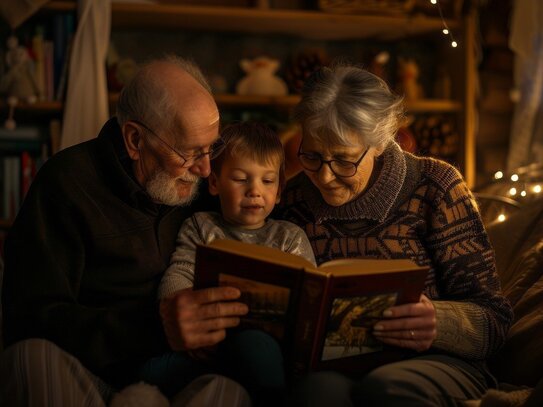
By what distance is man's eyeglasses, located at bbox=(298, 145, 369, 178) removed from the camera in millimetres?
1714

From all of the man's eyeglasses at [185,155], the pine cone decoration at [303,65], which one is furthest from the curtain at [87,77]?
the man's eyeglasses at [185,155]

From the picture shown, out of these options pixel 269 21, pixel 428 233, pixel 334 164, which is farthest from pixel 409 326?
pixel 269 21

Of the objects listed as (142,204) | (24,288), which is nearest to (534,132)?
(142,204)

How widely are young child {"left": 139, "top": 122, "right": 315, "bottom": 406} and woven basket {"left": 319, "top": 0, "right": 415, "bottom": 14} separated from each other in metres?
1.58

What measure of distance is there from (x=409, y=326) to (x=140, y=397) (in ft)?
1.86

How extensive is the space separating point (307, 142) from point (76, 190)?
0.56 m

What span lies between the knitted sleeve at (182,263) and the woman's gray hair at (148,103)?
26 centimetres

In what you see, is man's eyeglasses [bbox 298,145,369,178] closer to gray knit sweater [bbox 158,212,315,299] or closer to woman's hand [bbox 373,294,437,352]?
gray knit sweater [bbox 158,212,315,299]

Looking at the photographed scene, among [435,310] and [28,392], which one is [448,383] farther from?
[28,392]

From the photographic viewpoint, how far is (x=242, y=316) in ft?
4.77

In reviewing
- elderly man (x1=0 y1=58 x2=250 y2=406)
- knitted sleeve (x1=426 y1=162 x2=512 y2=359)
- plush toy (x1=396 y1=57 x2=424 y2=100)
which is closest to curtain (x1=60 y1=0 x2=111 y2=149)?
elderly man (x1=0 y1=58 x2=250 y2=406)

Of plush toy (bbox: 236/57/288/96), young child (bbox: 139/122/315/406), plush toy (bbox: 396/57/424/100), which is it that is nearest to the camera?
young child (bbox: 139/122/315/406)

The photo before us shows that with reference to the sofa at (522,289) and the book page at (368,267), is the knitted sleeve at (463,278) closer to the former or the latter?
the sofa at (522,289)

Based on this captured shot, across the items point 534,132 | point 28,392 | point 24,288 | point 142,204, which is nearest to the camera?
point 28,392
